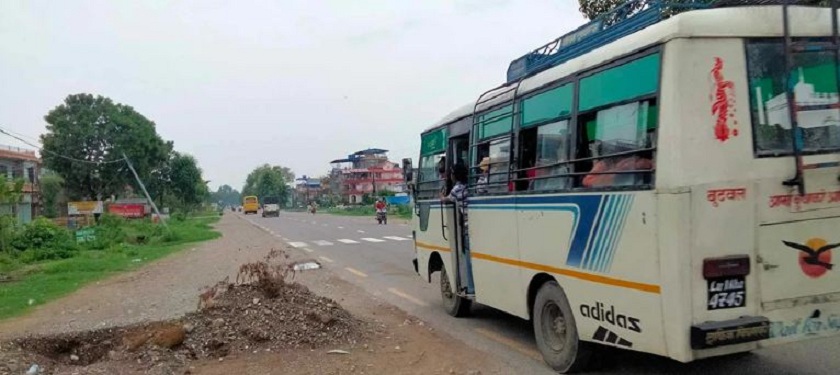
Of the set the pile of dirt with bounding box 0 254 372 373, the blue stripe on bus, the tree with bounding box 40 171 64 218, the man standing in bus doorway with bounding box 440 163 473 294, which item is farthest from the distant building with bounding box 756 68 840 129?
the tree with bounding box 40 171 64 218

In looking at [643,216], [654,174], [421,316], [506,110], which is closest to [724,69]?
[654,174]

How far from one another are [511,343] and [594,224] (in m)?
2.56

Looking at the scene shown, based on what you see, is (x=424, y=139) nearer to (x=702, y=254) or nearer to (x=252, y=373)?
(x=252, y=373)

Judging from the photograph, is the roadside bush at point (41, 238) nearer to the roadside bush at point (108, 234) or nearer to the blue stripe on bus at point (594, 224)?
the roadside bush at point (108, 234)

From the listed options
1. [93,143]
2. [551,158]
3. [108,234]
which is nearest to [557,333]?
[551,158]

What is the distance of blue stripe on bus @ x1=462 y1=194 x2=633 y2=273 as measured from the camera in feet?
16.4

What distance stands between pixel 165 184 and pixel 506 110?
74.6 metres

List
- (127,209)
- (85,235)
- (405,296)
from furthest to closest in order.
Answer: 1. (127,209)
2. (85,235)
3. (405,296)

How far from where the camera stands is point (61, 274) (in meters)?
17.7

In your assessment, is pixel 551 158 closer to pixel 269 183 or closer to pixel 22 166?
pixel 22 166

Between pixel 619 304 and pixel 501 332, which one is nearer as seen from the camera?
pixel 619 304

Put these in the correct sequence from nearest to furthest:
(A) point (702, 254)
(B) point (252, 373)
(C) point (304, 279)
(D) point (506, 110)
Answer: (A) point (702, 254), (B) point (252, 373), (D) point (506, 110), (C) point (304, 279)

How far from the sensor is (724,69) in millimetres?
4562

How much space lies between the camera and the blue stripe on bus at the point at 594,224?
5.00 meters
